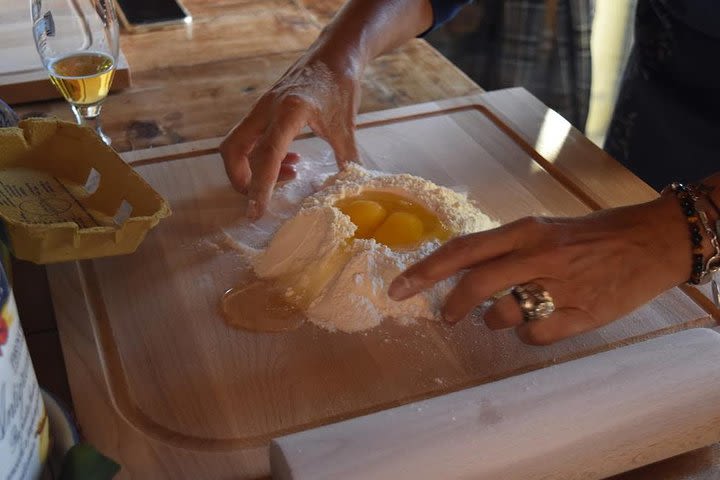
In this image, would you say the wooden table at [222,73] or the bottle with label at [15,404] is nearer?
the bottle with label at [15,404]

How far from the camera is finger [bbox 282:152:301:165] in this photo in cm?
130

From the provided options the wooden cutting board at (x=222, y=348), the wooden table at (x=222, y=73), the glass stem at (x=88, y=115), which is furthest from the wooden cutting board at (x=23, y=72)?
the wooden cutting board at (x=222, y=348)

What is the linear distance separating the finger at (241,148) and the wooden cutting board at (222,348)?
33 millimetres

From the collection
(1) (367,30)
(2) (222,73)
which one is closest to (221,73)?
(2) (222,73)

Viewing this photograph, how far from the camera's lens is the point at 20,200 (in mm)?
980

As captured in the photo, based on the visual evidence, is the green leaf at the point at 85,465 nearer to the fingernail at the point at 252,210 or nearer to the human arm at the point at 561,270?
the human arm at the point at 561,270

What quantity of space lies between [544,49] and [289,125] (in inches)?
58.4

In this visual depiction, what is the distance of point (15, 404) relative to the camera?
56 cm

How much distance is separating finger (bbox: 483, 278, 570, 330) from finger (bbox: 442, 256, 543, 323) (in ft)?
0.05

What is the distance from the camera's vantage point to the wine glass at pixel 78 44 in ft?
3.97

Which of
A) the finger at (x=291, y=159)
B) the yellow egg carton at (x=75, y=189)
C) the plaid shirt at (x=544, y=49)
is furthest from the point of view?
the plaid shirt at (x=544, y=49)

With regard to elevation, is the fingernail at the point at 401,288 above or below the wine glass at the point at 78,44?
below

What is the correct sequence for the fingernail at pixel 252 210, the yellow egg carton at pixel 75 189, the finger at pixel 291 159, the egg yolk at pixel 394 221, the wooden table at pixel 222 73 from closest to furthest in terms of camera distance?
the yellow egg carton at pixel 75 189
the egg yolk at pixel 394 221
the fingernail at pixel 252 210
the finger at pixel 291 159
the wooden table at pixel 222 73

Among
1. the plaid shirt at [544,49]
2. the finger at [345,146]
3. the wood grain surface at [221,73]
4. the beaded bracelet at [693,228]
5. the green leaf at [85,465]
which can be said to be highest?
the beaded bracelet at [693,228]
